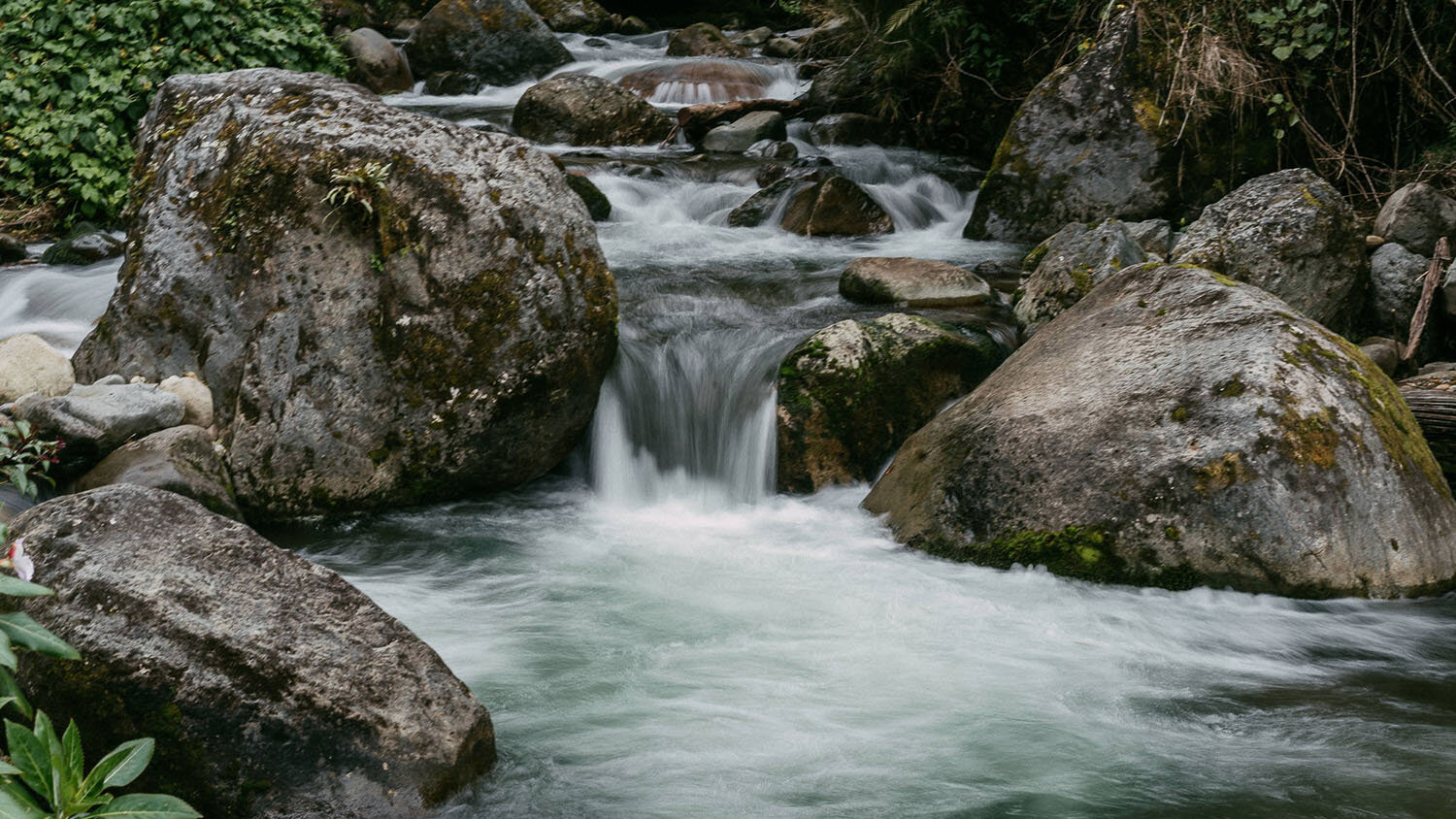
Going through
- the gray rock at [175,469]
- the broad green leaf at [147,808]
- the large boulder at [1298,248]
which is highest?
the large boulder at [1298,248]

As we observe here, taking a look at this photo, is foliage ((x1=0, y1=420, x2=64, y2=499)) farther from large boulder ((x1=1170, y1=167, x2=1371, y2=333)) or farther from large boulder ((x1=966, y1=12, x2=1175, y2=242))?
large boulder ((x1=966, y1=12, x2=1175, y2=242))

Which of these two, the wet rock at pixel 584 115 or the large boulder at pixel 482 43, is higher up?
the large boulder at pixel 482 43

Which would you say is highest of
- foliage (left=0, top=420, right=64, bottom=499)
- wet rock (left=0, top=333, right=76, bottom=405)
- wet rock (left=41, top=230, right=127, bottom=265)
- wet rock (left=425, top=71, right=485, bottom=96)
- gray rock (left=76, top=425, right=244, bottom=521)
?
wet rock (left=425, top=71, right=485, bottom=96)

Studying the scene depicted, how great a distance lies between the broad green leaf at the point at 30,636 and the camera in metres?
2.18

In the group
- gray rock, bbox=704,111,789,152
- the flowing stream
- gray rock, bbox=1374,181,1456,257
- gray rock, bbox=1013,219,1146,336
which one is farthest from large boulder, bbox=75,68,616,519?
gray rock, bbox=704,111,789,152

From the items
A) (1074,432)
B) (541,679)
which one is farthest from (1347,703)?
(541,679)

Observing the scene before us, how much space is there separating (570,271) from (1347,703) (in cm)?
393

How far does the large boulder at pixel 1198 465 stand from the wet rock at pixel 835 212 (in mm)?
4512

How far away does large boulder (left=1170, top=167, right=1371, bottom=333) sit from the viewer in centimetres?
683

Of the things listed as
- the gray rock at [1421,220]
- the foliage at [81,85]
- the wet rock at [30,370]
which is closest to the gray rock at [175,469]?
the wet rock at [30,370]

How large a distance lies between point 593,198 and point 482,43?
7.10 meters

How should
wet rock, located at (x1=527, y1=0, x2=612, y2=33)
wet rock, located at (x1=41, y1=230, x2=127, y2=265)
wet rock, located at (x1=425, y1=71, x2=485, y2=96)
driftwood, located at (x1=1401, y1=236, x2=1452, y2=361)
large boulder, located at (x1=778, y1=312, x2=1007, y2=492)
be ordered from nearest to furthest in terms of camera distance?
large boulder, located at (x1=778, y1=312, x2=1007, y2=492)
driftwood, located at (x1=1401, y1=236, x2=1452, y2=361)
wet rock, located at (x1=41, y1=230, x2=127, y2=265)
wet rock, located at (x1=425, y1=71, x2=485, y2=96)
wet rock, located at (x1=527, y1=0, x2=612, y2=33)

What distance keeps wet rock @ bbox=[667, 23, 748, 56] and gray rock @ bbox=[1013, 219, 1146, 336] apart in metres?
11.0

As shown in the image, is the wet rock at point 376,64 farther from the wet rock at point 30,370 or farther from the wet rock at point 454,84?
the wet rock at point 30,370
